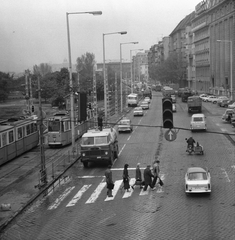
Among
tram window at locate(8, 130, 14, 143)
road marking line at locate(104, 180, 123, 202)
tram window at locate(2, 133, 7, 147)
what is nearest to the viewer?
road marking line at locate(104, 180, 123, 202)

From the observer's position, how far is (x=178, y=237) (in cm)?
1625

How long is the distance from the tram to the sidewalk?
821mm

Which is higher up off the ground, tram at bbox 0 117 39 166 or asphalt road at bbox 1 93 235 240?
tram at bbox 0 117 39 166

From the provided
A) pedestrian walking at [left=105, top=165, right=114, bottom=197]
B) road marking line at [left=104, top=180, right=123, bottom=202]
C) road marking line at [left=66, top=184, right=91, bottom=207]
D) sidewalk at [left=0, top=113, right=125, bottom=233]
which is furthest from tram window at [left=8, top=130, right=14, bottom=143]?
pedestrian walking at [left=105, top=165, right=114, bottom=197]

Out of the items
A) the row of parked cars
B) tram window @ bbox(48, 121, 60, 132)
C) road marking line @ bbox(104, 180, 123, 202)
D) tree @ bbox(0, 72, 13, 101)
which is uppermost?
tree @ bbox(0, 72, 13, 101)

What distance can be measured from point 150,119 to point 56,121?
25.6 m

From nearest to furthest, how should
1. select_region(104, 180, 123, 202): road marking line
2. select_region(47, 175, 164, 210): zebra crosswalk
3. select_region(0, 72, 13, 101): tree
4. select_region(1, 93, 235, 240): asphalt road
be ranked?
select_region(1, 93, 235, 240): asphalt road
select_region(47, 175, 164, 210): zebra crosswalk
select_region(104, 180, 123, 202): road marking line
select_region(0, 72, 13, 101): tree

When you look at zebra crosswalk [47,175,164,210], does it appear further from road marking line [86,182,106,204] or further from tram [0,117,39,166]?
tram [0,117,39,166]

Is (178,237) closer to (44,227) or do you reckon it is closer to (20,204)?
(44,227)

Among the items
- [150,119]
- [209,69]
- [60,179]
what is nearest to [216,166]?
[60,179]

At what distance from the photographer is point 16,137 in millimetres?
35562

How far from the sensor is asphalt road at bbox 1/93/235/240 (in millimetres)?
17156

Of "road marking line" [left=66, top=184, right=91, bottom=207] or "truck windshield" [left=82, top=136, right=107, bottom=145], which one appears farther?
"truck windshield" [left=82, top=136, right=107, bottom=145]

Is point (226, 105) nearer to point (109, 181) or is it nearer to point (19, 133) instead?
point (19, 133)
